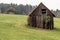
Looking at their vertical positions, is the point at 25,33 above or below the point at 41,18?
below

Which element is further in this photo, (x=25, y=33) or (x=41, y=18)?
(x=41, y=18)

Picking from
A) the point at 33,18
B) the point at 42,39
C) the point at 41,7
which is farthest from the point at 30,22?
the point at 42,39

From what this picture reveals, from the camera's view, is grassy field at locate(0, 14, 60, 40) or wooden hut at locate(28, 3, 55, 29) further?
wooden hut at locate(28, 3, 55, 29)

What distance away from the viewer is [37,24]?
156 ft

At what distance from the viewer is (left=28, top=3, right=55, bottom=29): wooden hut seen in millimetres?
47438

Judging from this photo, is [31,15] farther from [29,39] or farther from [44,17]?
[29,39]

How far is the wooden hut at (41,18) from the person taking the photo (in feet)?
156

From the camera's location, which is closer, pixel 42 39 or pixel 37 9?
pixel 42 39

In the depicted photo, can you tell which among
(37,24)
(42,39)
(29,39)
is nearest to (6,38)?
(29,39)

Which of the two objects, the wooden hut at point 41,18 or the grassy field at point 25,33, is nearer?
the grassy field at point 25,33

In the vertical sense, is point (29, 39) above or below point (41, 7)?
below

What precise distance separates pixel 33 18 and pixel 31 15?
0.78 m

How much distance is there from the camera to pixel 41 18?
47.8 meters

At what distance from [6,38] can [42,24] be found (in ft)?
61.7
